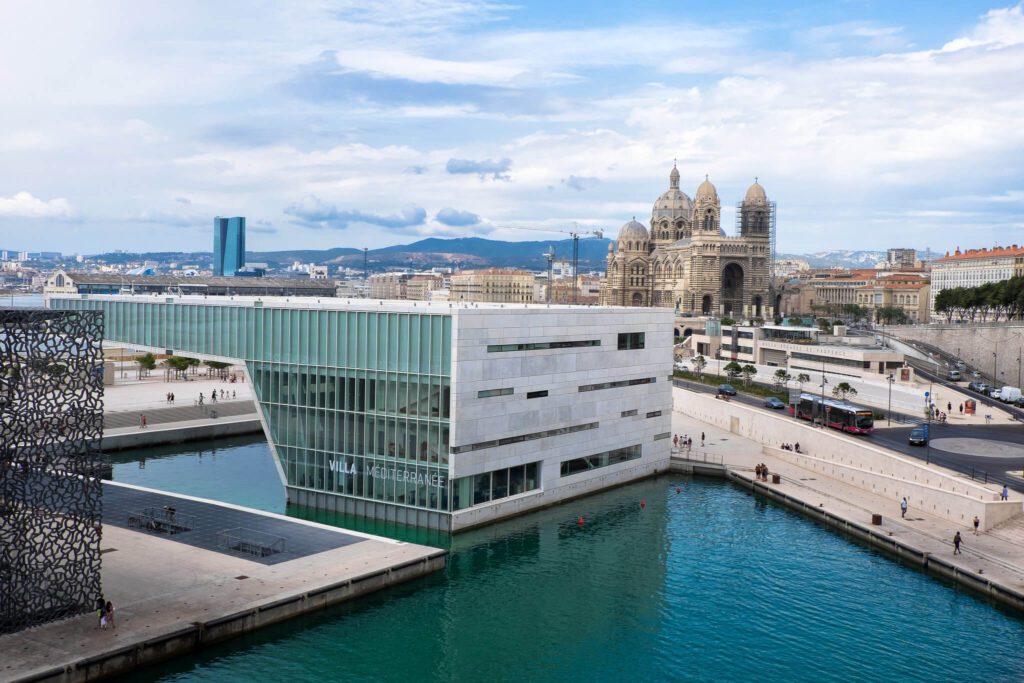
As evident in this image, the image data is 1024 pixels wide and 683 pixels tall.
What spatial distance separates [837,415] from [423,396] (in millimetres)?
40200

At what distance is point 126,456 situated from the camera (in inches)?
2749

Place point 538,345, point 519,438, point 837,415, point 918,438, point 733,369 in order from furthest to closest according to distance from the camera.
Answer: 1. point 733,369
2. point 837,415
3. point 918,438
4. point 538,345
5. point 519,438

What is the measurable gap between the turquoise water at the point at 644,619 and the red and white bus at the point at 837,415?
71.3ft

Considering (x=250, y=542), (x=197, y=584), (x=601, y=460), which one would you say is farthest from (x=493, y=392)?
(x=197, y=584)

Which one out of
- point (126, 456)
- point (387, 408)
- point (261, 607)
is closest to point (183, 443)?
point (126, 456)

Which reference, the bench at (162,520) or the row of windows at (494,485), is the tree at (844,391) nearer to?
the row of windows at (494,485)

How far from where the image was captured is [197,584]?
126 ft

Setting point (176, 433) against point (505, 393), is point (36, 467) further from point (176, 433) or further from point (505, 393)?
point (176, 433)

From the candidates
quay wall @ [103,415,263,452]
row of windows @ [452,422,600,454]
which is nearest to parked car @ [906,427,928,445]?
row of windows @ [452,422,600,454]

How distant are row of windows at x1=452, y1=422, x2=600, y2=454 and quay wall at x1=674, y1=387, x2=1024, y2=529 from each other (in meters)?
18.2

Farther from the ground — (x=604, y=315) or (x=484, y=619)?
(x=604, y=315)

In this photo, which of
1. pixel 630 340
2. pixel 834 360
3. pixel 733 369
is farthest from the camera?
pixel 834 360

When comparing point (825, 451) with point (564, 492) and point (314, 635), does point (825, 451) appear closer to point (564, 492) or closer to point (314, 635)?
point (564, 492)

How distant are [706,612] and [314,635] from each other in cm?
1704
